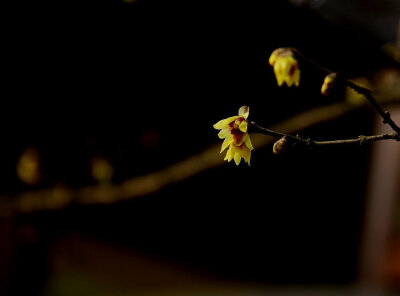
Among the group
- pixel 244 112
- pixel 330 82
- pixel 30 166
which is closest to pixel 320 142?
pixel 244 112

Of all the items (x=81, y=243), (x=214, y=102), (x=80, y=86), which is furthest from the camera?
(x=81, y=243)

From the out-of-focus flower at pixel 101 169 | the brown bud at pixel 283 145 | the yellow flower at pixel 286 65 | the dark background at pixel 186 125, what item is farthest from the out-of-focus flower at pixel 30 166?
the brown bud at pixel 283 145

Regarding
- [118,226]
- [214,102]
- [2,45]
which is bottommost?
[118,226]

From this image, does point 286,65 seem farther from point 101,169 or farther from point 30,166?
point 30,166

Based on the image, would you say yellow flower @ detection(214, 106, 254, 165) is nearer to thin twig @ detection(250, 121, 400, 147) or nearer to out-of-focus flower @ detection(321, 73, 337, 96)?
thin twig @ detection(250, 121, 400, 147)

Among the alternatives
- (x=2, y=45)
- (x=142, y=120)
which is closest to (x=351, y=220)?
(x=142, y=120)

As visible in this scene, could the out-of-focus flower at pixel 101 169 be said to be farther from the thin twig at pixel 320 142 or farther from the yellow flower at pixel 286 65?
the thin twig at pixel 320 142

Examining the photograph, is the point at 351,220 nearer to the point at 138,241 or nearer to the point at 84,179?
the point at 138,241
